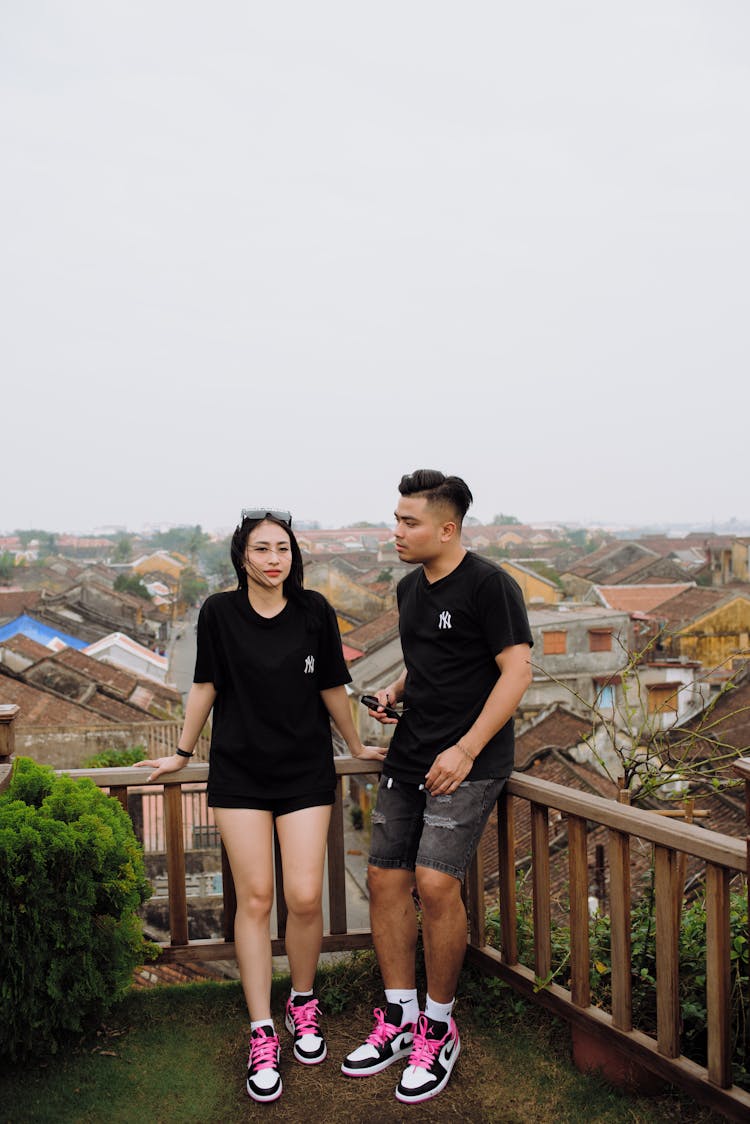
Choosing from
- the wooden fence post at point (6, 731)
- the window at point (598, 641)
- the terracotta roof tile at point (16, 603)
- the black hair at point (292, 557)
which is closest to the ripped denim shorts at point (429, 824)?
the black hair at point (292, 557)

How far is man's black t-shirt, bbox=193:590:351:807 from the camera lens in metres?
3.01

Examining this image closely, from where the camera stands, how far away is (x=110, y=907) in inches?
116

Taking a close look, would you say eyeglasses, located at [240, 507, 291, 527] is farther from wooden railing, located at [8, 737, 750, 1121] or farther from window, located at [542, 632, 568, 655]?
window, located at [542, 632, 568, 655]

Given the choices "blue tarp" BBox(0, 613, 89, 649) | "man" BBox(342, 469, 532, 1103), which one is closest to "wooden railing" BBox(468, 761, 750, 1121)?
"man" BBox(342, 469, 532, 1103)

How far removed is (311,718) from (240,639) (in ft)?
1.12

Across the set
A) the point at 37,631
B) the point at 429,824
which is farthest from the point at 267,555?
the point at 37,631

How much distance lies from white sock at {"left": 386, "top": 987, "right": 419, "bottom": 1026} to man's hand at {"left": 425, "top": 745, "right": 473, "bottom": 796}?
2.30 ft

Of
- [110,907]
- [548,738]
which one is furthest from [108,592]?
[110,907]

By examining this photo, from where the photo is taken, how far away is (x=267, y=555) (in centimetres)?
304

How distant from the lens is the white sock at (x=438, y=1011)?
9.50ft

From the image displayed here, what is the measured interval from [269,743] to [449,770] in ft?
1.89

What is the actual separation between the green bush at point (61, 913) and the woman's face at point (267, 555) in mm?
877

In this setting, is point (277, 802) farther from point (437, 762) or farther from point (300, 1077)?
point (300, 1077)

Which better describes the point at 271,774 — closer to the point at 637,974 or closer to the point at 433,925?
the point at 433,925
